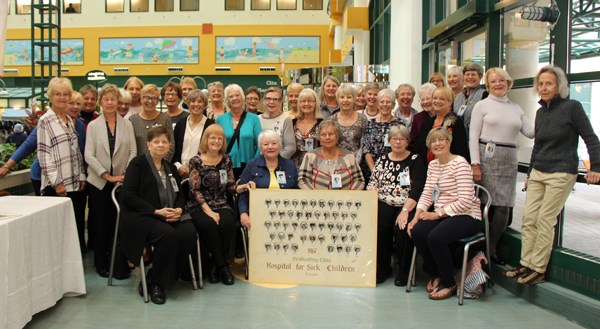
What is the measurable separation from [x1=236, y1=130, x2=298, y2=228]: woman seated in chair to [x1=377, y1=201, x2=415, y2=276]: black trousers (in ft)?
2.63

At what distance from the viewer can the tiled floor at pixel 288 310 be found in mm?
3680

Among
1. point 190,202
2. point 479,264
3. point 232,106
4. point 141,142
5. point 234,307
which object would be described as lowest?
point 234,307

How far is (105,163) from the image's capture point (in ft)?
15.5

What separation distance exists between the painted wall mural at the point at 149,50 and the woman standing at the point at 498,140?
23.4 metres

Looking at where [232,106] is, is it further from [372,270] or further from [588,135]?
[588,135]

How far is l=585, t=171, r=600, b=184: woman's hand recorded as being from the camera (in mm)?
3532

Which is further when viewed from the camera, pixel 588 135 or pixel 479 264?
pixel 479 264

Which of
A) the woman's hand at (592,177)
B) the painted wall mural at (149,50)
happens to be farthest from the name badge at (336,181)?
the painted wall mural at (149,50)

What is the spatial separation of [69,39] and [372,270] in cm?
2618

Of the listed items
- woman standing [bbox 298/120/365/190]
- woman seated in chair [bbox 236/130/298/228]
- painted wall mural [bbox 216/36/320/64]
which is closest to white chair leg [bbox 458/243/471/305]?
woman standing [bbox 298/120/365/190]

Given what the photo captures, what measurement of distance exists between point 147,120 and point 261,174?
Answer: 1.23 meters

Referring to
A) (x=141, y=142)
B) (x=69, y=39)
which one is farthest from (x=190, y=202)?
(x=69, y=39)

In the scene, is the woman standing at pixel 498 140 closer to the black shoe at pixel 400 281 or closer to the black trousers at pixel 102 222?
the black shoe at pixel 400 281

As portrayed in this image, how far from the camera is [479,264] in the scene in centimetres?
427
